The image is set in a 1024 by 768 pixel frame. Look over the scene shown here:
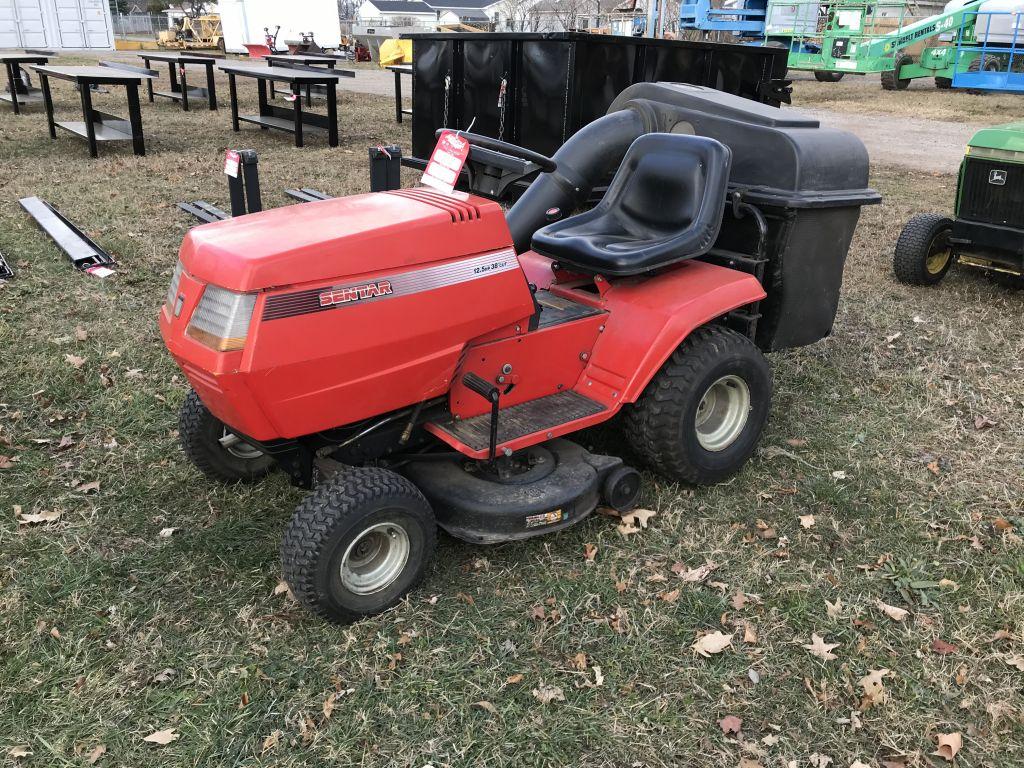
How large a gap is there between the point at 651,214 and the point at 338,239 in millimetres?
1517

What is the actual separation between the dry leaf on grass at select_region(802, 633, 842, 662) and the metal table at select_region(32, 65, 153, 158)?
9092 millimetres

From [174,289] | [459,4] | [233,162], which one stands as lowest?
[174,289]

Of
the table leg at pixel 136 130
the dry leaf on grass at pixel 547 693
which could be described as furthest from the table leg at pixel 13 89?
the dry leaf on grass at pixel 547 693

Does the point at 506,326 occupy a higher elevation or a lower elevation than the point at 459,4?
lower

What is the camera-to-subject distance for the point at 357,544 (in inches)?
107

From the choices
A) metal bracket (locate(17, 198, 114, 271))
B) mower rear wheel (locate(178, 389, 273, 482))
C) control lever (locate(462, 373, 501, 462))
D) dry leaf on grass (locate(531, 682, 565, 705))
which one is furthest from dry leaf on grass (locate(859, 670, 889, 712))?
metal bracket (locate(17, 198, 114, 271))

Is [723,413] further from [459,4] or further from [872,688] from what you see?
[459,4]

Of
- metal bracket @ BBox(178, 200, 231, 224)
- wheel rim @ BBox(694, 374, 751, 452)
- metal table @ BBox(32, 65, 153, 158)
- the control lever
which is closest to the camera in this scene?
the control lever

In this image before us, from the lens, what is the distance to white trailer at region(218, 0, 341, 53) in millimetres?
32969

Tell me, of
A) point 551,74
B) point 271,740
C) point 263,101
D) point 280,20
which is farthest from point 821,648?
point 280,20

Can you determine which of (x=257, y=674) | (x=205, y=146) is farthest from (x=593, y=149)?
(x=205, y=146)

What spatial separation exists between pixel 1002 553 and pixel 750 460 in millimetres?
1013

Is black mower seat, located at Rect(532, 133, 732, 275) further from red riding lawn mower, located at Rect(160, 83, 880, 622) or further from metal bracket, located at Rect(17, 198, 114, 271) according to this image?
metal bracket, located at Rect(17, 198, 114, 271)

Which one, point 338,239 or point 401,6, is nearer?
point 338,239
